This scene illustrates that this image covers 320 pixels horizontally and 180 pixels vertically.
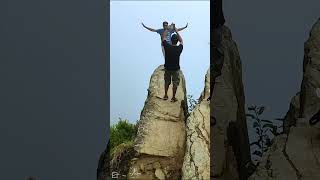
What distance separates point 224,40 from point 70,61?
13.0ft

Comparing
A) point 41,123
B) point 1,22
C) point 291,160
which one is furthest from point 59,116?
point 291,160

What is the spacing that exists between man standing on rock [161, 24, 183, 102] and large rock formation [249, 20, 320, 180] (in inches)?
119

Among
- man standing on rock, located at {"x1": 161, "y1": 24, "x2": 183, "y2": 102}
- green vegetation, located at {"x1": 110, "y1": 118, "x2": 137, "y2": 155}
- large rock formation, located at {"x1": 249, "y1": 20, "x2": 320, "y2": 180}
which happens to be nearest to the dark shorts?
man standing on rock, located at {"x1": 161, "y1": 24, "x2": 183, "y2": 102}

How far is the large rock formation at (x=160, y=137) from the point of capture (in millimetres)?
8711

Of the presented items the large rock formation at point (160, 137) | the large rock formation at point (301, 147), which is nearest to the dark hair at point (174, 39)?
the large rock formation at point (160, 137)

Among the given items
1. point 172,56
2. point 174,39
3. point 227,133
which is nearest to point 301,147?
point 227,133

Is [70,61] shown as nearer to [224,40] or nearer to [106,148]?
[106,148]

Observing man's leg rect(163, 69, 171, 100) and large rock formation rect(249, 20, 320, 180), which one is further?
man's leg rect(163, 69, 171, 100)

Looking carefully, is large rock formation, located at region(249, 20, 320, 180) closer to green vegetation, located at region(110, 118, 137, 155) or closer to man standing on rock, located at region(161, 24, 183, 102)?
man standing on rock, located at region(161, 24, 183, 102)

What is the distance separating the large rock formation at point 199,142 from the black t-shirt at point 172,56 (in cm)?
111

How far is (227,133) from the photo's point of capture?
25.8 feet

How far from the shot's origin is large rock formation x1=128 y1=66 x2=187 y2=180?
871 cm

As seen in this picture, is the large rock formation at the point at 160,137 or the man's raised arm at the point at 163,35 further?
the man's raised arm at the point at 163,35

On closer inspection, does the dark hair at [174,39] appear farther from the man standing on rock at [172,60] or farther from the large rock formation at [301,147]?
the large rock formation at [301,147]
